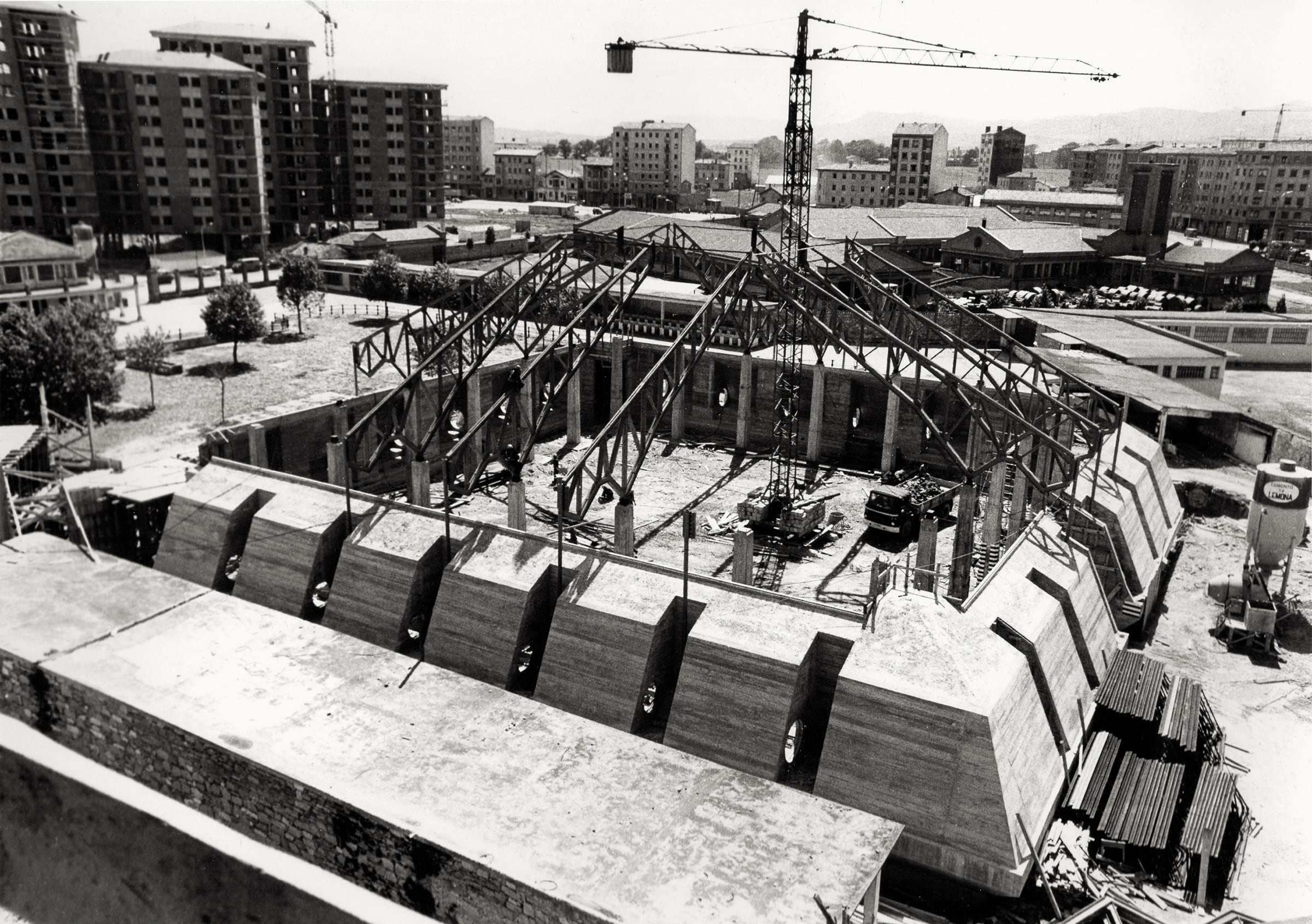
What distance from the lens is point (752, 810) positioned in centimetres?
1667

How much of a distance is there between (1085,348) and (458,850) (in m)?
40.2

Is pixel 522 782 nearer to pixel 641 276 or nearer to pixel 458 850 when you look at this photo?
pixel 458 850

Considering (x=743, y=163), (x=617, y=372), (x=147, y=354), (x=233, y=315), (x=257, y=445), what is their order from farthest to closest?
(x=743, y=163) < (x=233, y=315) < (x=147, y=354) < (x=617, y=372) < (x=257, y=445)

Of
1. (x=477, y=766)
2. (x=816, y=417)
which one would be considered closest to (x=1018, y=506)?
(x=816, y=417)

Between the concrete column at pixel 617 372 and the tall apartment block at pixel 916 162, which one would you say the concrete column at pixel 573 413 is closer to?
the concrete column at pixel 617 372

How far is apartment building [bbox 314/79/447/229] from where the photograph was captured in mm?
92938

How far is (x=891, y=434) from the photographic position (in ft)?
121

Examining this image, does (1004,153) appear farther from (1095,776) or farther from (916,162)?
(1095,776)

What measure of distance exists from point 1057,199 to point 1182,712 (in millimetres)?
85291

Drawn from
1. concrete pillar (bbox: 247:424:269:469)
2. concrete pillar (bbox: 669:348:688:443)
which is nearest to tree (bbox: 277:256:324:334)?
concrete pillar (bbox: 247:424:269:469)

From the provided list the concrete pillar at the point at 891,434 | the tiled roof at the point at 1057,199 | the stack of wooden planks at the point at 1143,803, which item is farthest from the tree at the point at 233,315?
the tiled roof at the point at 1057,199

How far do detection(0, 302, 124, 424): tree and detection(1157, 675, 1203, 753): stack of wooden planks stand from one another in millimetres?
38983

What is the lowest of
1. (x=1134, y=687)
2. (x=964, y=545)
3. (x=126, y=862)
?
(x=126, y=862)

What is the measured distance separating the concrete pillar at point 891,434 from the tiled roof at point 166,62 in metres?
68.0
